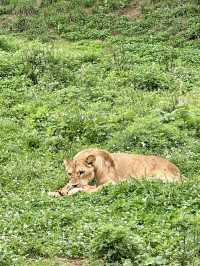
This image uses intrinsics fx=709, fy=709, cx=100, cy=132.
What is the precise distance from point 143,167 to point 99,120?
330 centimetres

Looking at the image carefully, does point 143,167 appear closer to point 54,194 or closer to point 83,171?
point 83,171

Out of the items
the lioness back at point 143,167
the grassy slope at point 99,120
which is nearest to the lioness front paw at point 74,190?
the grassy slope at point 99,120

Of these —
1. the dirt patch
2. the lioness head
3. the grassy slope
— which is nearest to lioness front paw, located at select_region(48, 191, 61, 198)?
the grassy slope

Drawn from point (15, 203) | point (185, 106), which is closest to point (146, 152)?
point (185, 106)

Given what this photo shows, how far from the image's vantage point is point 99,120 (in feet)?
45.4

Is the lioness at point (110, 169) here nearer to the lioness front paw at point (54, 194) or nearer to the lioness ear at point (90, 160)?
the lioness ear at point (90, 160)

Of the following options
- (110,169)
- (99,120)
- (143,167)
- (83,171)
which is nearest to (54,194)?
(83,171)

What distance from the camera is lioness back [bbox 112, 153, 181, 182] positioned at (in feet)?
34.7

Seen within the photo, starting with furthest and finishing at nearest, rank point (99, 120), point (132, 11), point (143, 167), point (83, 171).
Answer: point (132, 11), point (99, 120), point (143, 167), point (83, 171)

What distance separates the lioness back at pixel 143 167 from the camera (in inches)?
416

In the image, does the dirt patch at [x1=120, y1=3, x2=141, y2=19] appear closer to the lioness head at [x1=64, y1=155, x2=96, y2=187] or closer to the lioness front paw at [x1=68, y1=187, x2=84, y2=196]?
the lioness head at [x1=64, y1=155, x2=96, y2=187]

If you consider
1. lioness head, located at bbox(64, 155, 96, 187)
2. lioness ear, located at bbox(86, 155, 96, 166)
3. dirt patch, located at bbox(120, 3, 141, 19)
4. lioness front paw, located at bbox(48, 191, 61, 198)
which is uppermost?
dirt patch, located at bbox(120, 3, 141, 19)

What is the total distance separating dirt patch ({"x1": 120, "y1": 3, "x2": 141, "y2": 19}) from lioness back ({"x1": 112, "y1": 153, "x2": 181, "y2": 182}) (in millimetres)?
14151

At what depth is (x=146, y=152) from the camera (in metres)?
12.1
